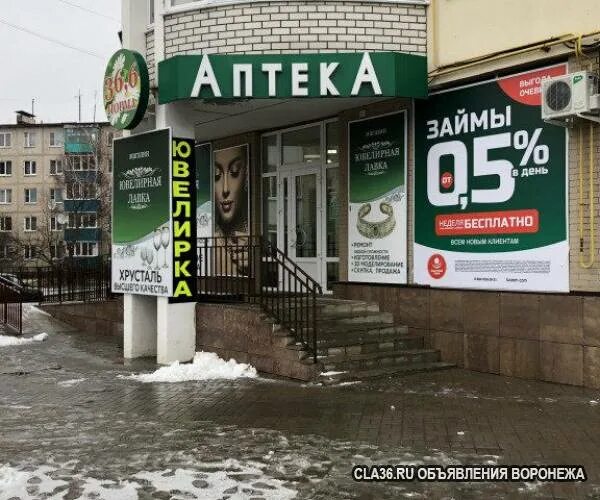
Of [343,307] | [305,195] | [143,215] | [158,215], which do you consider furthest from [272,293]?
[305,195]

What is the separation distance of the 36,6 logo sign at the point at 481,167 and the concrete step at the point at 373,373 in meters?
2.15

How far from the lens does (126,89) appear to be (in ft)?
33.5

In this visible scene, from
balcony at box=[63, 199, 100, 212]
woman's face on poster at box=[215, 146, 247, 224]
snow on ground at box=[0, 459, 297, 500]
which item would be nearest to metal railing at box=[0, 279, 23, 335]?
woman's face on poster at box=[215, 146, 247, 224]

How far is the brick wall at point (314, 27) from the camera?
9.63 meters

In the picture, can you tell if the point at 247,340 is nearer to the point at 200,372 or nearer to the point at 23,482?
the point at 200,372

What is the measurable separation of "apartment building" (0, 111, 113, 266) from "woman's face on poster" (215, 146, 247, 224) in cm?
2976

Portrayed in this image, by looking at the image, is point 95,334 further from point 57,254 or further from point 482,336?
point 57,254

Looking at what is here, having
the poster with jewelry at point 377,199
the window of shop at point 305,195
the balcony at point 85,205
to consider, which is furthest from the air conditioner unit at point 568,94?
the balcony at point 85,205

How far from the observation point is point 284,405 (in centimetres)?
726

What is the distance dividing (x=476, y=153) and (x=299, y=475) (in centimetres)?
569

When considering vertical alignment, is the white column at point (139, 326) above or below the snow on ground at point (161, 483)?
above

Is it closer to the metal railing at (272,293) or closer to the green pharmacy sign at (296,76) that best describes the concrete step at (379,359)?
the metal railing at (272,293)

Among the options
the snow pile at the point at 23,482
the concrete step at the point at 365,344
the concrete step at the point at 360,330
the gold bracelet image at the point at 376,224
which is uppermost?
the gold bracelet image at the point at 376,224

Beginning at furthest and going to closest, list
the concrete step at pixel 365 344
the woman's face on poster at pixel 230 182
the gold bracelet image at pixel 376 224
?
the woman's face on poster at pixel 230 182, the gold bracelet image at pixel 376 224, the concrete step at pixel 365 344
